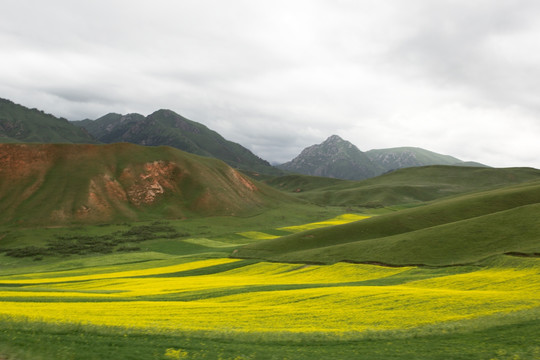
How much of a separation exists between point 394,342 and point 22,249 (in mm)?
118161

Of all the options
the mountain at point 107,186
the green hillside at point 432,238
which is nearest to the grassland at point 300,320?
the green hillside at point 432,238

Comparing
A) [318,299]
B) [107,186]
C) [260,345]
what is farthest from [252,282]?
[107,186]

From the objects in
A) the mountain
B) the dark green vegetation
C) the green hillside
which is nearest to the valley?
the dark green vegetation

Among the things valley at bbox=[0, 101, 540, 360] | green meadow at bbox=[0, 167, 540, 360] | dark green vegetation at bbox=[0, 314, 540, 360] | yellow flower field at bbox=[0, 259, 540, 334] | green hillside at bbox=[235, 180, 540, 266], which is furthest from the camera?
green hillside at bbox=[235, 180, 540, 266]

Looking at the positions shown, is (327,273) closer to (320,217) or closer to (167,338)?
(167,338)

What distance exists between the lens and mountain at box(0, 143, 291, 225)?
446 ft

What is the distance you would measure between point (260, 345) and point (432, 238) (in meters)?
52.4

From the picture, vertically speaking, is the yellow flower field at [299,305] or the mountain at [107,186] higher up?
the mountain at [107,186]

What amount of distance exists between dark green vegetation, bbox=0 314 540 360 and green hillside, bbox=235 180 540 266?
34.8 metres

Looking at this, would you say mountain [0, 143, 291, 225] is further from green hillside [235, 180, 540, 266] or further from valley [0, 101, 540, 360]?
green hillside [235, 180, 540, 266]

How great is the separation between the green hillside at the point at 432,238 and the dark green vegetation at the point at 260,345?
3481cm

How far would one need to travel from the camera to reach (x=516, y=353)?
15664 mm

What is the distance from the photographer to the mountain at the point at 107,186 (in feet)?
446

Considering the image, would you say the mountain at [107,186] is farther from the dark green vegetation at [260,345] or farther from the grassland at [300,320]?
the dark green vegetation at [260,345]
